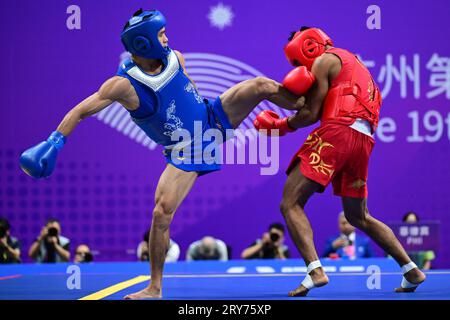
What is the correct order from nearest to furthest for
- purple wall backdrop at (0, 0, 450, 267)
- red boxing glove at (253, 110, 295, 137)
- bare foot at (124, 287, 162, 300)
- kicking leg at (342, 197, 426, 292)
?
bare foot at (124, 287, 162, 300) → kicking leg at (342, 197, 426, 292) → red boxing glove at (253, 110, 295, 137) → purple wall backdrop at (0, 0, 450, 267)

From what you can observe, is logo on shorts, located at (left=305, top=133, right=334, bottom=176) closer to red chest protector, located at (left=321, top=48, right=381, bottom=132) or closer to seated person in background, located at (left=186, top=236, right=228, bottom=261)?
red chest protector, located at (left=321, top=48, right=381, bottom=132)

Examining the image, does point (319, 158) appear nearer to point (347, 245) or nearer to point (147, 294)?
point (147, 294)

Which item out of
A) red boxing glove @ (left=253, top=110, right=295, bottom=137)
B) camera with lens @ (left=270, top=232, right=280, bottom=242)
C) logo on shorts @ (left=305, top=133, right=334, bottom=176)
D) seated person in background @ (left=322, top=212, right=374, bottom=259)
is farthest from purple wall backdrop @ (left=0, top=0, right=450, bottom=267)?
logo on shorts @ (left=305, top=133, right=334, bottom=176)

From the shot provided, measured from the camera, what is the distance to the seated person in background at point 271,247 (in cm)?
834

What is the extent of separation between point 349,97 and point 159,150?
4498mm

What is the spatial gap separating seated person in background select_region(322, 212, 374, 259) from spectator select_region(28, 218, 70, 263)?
3.02 metres

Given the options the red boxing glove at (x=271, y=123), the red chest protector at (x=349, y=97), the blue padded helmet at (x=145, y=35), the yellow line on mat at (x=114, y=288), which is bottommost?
the yellow line on mat at (x=114, y=288)

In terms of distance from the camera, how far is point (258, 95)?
4809 millimetres

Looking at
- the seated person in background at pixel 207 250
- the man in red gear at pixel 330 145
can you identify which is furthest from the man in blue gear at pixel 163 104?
the seated person in background at pixel 207 250

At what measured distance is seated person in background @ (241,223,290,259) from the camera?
328 inches

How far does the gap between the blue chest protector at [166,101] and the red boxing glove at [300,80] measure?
66 centimetres

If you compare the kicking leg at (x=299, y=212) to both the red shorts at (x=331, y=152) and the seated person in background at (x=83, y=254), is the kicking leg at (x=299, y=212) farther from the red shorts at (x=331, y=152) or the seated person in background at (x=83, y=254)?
the seated person in background at (x=83, y=254)

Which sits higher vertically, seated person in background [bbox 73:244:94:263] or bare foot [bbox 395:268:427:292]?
bare foot [bbox 395:268:427:292]

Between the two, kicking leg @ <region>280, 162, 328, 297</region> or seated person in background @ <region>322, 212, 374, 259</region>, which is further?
seated person in background @ <region>322, 212, 374, 259</region>
